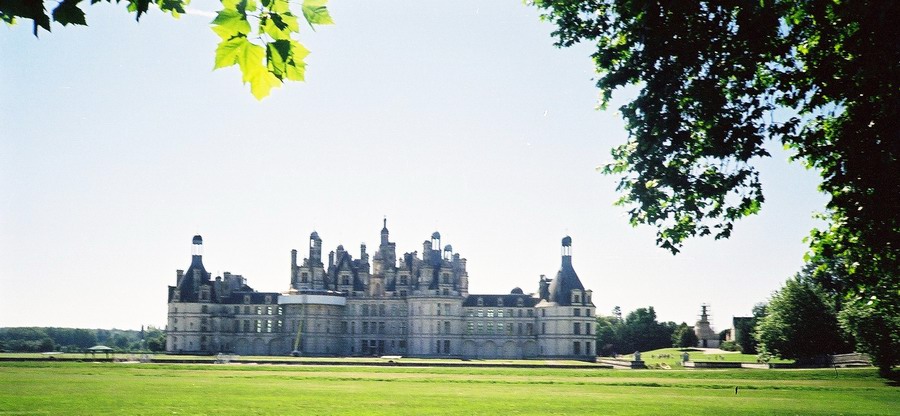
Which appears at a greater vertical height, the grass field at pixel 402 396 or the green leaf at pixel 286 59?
the green leaf at pixel 286 59

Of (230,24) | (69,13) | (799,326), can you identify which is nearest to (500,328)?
(799,326)

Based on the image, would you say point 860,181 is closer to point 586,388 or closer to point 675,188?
point 675,188

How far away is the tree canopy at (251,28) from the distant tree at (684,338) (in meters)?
103

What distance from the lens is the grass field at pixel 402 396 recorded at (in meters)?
20.9

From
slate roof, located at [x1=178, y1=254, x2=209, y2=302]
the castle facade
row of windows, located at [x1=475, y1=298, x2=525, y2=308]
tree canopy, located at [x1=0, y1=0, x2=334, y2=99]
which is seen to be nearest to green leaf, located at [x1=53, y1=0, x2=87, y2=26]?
tree canopy, located at [x1=0, y1=0, x2=334, y2=99]

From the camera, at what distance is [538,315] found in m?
82.1

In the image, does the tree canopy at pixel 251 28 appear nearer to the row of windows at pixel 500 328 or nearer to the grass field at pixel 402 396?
the grass field at pixel 402 396

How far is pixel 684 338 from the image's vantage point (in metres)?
101

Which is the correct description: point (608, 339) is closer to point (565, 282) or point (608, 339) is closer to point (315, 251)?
point (565, 282)

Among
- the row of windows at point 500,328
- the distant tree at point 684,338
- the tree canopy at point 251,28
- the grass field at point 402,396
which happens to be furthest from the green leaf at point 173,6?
the distant tree at point 684,338

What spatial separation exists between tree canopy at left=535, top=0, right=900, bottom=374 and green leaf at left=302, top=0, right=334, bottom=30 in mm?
6561

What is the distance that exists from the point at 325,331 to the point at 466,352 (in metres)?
16.0

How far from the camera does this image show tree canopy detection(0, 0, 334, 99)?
3.37 metres

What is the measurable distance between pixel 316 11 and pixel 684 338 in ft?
341
